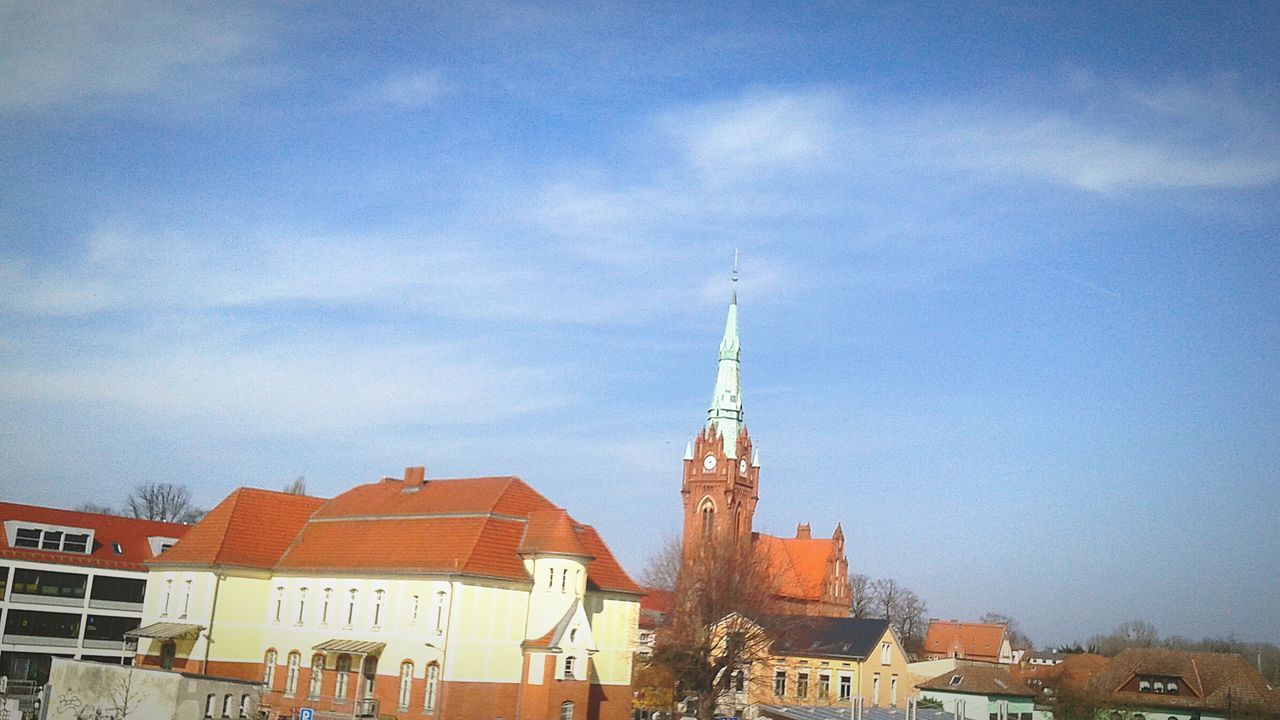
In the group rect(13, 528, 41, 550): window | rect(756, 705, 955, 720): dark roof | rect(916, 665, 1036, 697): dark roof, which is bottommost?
rect(756, 705, 955, 720): dark roof

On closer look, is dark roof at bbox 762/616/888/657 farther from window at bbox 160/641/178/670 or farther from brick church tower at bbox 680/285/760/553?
window at bbox 160/641/178/670

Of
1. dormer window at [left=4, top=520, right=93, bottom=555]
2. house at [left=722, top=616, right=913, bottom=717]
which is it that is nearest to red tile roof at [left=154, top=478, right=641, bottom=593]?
dormer window at [left=4, top=520, right=93, bottom=555]

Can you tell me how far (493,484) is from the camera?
5475 centimetres

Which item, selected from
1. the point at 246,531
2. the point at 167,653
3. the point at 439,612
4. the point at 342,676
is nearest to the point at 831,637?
the point at 439,612

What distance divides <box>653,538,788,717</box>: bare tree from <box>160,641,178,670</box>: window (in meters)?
24.5

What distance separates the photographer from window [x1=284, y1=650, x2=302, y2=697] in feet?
181

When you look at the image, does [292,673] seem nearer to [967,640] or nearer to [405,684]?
[405,684]

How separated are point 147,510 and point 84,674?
79757mm

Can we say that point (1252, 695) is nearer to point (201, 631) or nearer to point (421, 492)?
point (421, 492)

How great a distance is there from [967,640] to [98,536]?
8183 cm

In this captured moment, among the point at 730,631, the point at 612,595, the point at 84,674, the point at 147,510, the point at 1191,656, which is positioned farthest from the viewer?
the point at 147,510

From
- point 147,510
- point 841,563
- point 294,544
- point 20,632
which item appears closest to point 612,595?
point 294,544

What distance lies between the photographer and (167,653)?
57875 millimetres

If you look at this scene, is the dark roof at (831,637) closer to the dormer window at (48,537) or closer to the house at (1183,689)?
the house at (1183,689)
